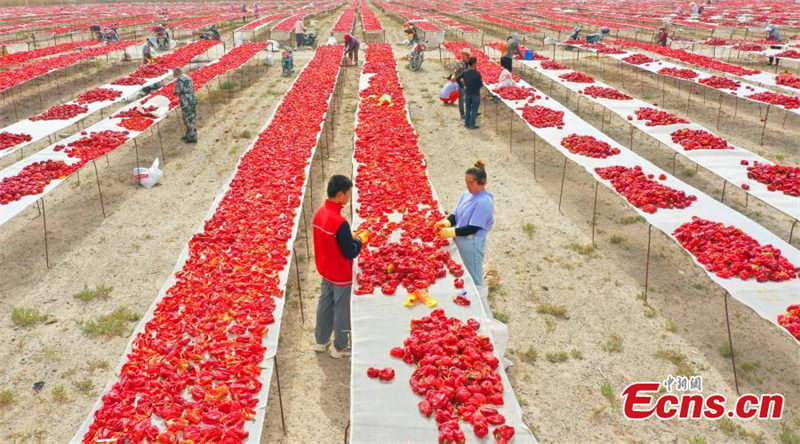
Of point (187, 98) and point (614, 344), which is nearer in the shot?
point (614, 344)

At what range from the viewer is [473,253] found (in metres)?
7.45

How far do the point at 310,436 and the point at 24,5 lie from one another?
109 metres

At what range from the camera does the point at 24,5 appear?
8688 centimetres

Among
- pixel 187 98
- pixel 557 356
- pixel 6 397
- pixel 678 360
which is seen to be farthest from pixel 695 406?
pixel 187 98

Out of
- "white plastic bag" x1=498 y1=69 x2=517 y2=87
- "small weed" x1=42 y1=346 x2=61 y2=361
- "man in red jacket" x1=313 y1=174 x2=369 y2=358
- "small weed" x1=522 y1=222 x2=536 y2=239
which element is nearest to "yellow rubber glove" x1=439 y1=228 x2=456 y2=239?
"man in red jacket" x1=313 y1=174 x2=369 y2=358

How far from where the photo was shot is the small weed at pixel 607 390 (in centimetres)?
680

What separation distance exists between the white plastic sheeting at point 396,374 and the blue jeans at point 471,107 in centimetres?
1109

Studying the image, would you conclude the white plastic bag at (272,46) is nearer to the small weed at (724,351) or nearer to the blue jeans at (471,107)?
the blue jeans at (471,107)

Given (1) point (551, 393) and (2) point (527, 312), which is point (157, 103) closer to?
(2) point (527, 312)

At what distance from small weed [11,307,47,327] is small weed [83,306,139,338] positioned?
829mm

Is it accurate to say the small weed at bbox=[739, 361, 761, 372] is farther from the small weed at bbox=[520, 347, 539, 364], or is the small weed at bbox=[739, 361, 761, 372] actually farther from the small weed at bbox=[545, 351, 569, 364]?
the small weed at bbox=[520, 347, 539, 364]

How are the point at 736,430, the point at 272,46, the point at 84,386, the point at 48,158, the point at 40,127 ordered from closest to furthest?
the point at 736,430
the point at 84,386
the point at 48,158
the point at 40,127
the point at 272,46

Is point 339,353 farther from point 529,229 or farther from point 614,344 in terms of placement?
point 529,229

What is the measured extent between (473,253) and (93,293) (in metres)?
6.67
